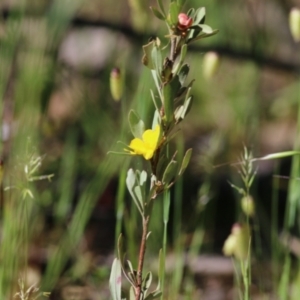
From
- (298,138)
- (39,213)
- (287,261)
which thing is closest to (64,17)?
(39,213)

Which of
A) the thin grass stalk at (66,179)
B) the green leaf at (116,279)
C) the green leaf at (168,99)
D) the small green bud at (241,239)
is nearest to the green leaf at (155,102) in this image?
the green leaf at (168,99)

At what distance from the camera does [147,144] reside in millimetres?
874

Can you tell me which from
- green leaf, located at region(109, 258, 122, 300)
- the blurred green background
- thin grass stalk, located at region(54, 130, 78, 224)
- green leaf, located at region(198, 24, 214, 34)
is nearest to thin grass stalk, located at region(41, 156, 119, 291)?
the blurred green background

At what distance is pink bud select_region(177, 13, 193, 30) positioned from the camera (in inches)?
33.9

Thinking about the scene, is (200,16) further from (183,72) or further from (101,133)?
(101,133)

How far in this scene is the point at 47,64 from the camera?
188cm

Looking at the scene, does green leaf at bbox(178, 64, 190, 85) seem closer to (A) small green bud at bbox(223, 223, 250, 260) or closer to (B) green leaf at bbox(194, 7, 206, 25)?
(B) green leaf at bbox(194, 7, 206, 25)

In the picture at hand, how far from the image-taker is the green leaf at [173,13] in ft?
2.82

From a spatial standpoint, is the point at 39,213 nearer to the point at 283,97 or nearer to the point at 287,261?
the point at 287,261

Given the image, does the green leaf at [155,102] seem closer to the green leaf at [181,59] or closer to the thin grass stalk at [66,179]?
the green leaf at [181,59]

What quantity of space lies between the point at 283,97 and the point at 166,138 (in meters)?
1.93

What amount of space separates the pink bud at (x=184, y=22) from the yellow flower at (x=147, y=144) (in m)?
0.12

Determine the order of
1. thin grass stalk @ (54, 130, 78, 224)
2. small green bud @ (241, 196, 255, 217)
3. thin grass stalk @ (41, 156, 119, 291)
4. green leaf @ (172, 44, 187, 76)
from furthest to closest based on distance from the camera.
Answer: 1. thin grass stalk @ (54, 130, 78, 224)
2. thin grass stalk @ (41, 156, 119, 291)
3. small green bud @ (241, 196, 255, 217)
4. green leaf @ (172, 44, 187, 76)

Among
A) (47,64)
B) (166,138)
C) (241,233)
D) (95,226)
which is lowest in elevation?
(95,226)
